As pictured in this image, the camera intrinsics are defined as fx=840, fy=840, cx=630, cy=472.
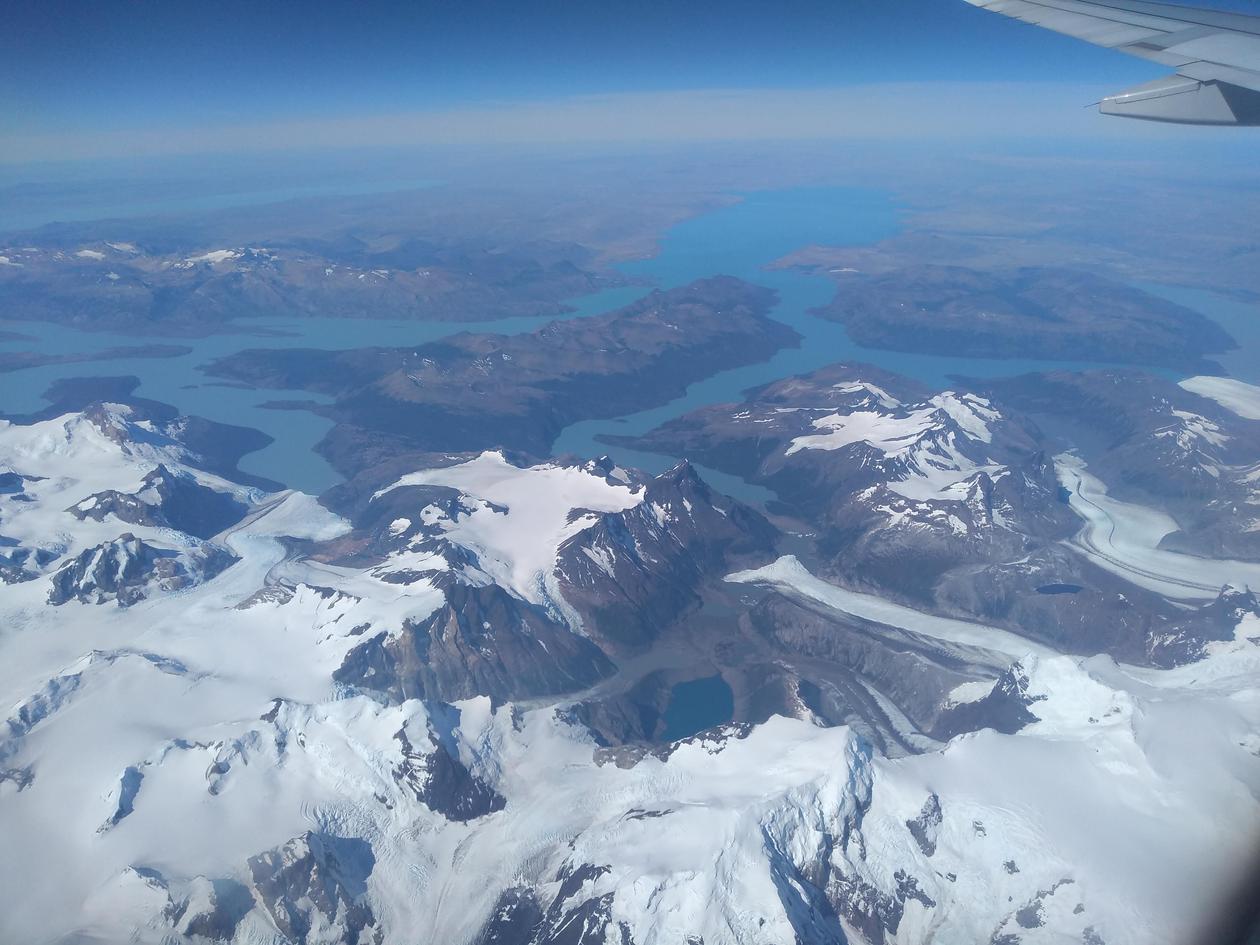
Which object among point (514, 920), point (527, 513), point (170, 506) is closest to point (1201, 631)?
point (514, 920)

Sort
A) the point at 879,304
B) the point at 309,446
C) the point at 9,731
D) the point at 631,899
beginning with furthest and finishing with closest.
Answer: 1. the point at 879,304
2. the point at 309,446
3. the point at 9,731
4. the point at 631,899

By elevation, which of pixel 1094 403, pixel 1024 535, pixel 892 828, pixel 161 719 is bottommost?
pixel 1094 403

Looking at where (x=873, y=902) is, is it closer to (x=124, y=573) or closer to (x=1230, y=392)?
(x=124, y=573)

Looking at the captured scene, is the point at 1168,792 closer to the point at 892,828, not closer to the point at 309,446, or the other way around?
the point at 892,828

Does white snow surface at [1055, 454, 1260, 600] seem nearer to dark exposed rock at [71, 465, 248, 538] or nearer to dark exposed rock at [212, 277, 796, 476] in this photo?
dark exposed rock at [212, 277, 796, 476]

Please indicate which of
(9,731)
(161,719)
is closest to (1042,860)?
(161,719)

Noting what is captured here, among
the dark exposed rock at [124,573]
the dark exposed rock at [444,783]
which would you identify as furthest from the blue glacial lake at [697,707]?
the dark exposed rock at [124,573]

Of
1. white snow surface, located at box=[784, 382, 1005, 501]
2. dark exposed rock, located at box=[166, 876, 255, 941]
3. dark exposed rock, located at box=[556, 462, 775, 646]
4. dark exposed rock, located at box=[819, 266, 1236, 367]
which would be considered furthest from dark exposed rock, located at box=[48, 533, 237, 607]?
dark exposed rock, located at box=[819, 266, 1236, 367]
